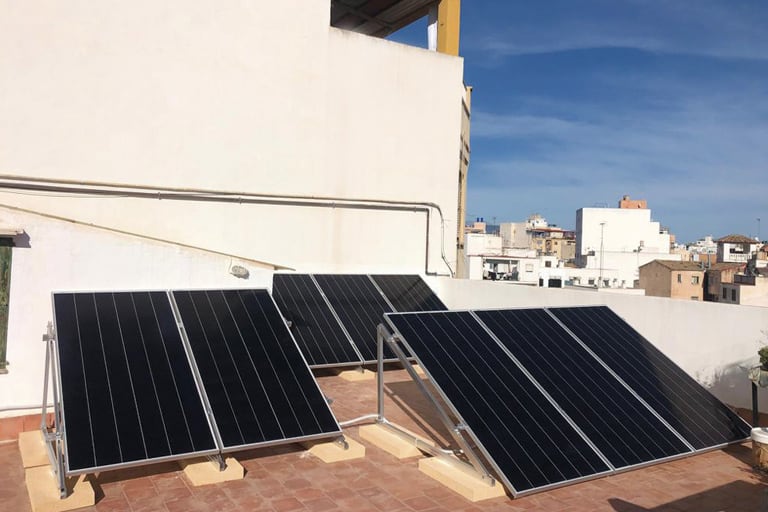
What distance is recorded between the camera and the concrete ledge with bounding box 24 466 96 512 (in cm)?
610

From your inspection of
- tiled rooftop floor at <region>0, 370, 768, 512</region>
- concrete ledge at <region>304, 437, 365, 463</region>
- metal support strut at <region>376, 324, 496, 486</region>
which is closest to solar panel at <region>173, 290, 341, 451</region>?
concrete ledge at <region>304, 437, 365, 463</region>

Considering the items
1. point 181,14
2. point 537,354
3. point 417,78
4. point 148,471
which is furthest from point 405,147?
point 148,471

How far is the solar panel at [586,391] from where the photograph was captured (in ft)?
24.2

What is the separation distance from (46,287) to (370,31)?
589 inches

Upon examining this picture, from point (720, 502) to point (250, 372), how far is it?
5516mm

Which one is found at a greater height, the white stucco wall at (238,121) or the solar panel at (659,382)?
the white stucco wall at (238,121)

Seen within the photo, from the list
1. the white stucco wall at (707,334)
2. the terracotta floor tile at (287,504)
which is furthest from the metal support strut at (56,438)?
the white stucco wall at (707,334)

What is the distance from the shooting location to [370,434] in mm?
8633

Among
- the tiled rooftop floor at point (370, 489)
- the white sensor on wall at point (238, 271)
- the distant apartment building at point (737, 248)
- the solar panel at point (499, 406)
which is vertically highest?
the distant apartment building at point (737, 248)

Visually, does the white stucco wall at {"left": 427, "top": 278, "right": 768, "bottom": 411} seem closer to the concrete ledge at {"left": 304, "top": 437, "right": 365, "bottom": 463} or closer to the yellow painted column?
the concrete ledge at {"left": 304, "top": 437, "right": 365, "bottom": 463}

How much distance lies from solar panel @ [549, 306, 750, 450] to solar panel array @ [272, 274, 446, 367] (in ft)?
14.8

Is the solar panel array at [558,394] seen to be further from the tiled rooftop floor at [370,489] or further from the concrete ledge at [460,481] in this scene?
the concrete ledge at [460,481]

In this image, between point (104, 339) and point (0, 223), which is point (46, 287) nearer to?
point (0, 223)

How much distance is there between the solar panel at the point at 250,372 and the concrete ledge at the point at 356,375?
3.67 meters
